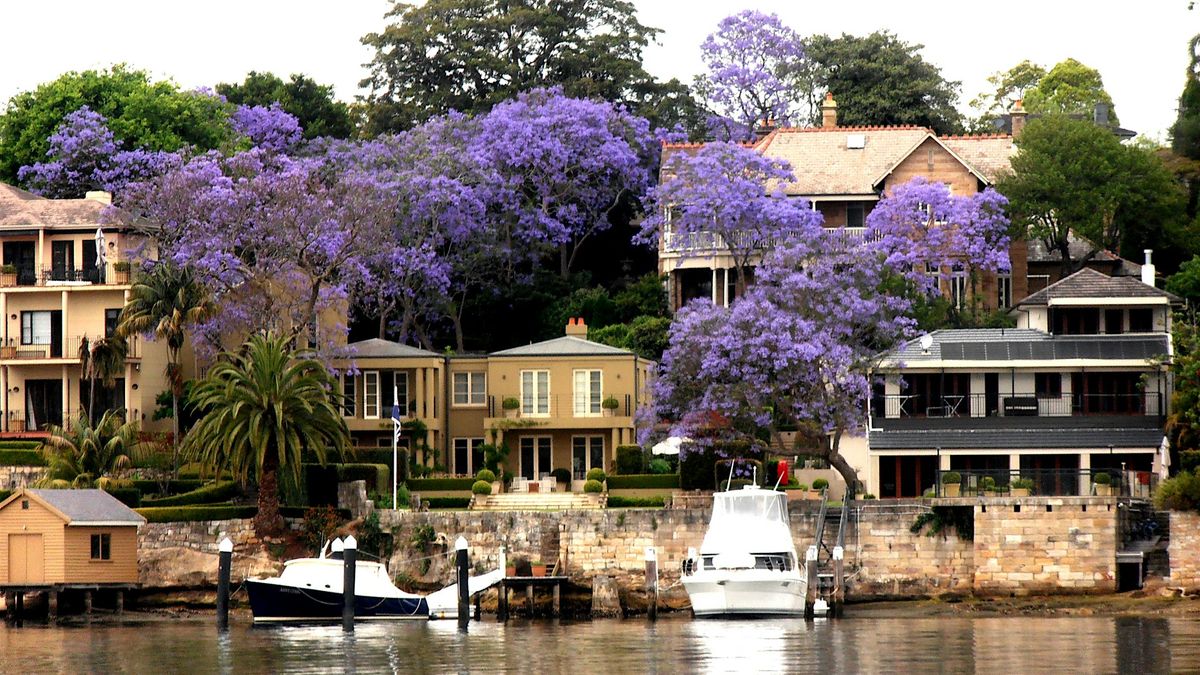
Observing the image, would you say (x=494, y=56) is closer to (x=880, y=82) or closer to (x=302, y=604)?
(x=880, y=82)

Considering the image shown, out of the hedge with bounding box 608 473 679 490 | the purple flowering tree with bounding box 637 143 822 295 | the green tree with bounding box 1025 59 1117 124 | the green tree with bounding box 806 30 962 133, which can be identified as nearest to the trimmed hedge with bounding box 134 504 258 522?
the hedge with bounding box 608 473 679 490

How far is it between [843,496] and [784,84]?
36616mm

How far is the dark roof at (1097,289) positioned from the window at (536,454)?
57.3 feet

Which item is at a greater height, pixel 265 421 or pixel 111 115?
pixel 111 115

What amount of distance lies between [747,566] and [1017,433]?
13423mm

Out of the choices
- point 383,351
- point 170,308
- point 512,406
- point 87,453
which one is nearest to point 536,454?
point 512,406

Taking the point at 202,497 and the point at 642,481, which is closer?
the point at 202,497

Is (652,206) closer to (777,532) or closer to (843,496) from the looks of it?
(843,496)

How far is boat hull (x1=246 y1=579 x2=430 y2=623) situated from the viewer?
67.6 metres

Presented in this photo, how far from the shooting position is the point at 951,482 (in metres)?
71.7

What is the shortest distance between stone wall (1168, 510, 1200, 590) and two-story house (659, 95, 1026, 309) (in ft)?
79.3

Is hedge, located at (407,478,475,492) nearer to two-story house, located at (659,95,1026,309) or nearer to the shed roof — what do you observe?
the shed roof

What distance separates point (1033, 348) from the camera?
77812 millimetres

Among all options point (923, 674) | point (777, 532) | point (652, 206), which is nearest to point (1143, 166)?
point (652, 206)
